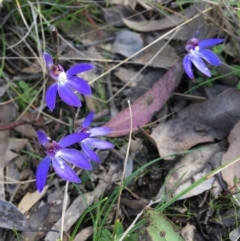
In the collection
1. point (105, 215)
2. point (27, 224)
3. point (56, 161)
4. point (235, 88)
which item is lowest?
point (27, 224)

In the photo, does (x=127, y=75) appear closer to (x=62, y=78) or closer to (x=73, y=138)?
(x=62, y=78)

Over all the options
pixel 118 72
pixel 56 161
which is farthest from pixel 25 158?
pixel 118 72

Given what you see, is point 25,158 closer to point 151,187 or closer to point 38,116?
point 38,116

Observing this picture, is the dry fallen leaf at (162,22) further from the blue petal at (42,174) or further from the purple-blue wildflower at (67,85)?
the blue petal at (42,174)

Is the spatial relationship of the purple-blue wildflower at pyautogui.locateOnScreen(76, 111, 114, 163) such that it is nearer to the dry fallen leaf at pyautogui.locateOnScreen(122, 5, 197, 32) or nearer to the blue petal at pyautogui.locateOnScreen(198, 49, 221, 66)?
the blue petal at pyautogui.locateOnScreen(198, 49, 221, 66)

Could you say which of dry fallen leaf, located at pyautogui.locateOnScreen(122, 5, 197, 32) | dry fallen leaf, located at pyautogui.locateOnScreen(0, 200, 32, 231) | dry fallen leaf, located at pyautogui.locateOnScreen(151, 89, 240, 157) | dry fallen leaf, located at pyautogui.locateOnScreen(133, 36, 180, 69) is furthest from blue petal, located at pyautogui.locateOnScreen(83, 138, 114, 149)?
dry fallen leaf, located at pyautogui.locateOnScreen(122, 5, 197, 32)

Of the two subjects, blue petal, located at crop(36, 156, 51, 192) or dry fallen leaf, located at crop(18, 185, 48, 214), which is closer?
blue petal, located at crop(36, 156, 51, 192)
